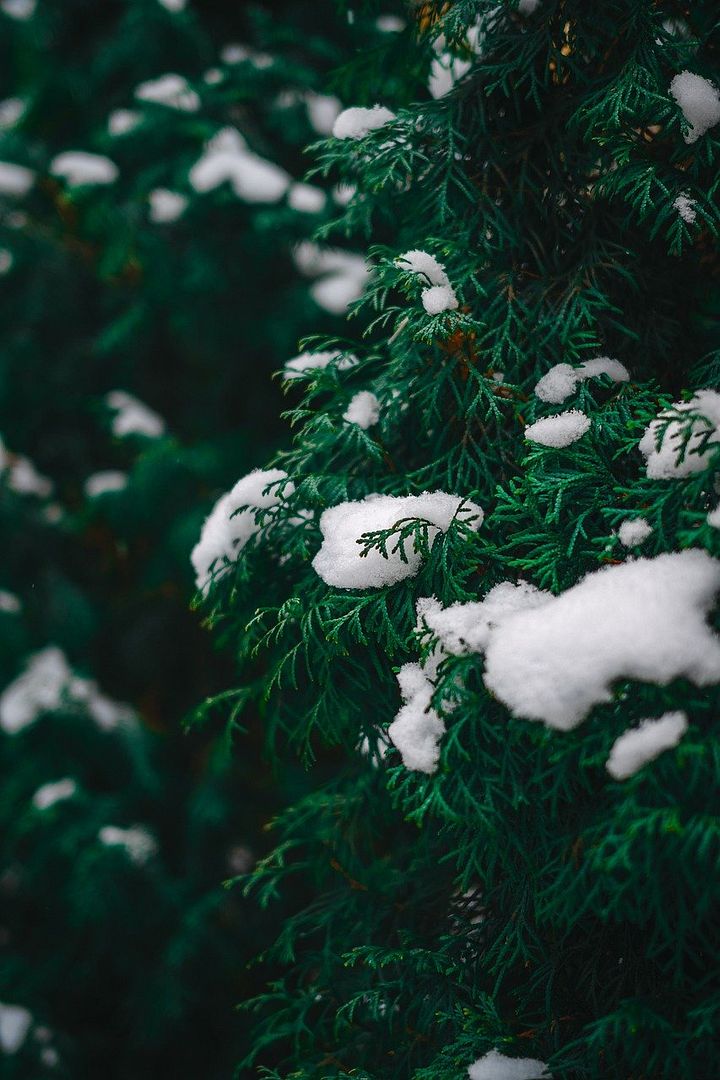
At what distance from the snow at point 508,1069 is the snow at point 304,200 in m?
3.15

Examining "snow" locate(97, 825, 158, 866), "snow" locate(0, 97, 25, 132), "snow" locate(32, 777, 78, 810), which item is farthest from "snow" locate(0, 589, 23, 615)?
"snow" locate(0, 97, 25, 132)

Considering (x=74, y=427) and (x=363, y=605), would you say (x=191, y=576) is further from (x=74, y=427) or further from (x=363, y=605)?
(x=363, y=605)

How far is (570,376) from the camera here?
161cm

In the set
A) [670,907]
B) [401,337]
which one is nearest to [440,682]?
[670,907]

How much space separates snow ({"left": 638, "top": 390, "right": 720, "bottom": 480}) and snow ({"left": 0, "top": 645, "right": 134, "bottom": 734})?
3.32m

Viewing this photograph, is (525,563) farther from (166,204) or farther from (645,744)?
(166,204)

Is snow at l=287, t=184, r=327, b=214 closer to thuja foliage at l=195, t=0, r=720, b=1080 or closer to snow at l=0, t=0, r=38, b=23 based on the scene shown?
thuja foliage at l=195, t=0, r=720, b=1080

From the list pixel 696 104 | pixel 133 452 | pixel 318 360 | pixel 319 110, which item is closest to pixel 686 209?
pixel 696 104

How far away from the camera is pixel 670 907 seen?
1263 millimetres

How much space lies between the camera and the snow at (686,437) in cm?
125

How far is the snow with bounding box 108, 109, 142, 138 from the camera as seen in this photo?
3305 millimetres

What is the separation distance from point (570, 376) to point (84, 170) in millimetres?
3058

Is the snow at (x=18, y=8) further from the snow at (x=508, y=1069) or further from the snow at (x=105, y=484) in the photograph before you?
the snow at (x=508, y=1069)

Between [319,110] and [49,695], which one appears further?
[49,695]
